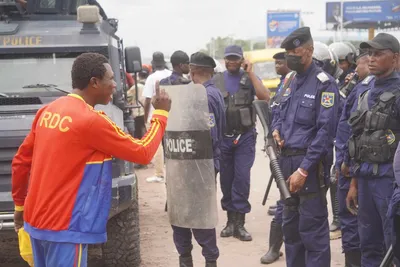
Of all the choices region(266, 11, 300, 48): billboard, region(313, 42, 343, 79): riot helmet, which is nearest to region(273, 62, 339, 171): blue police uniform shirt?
region(313, 42, 343, 79): riot helmet

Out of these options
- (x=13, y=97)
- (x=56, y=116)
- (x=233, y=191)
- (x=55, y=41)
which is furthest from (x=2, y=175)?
(x=233, y=191)

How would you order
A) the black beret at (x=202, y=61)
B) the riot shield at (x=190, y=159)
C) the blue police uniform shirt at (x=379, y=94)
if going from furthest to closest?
the black beret at (x=202, y=61)
the riot shield at (x=190, y=159)
the blue police uniform shirt at (x=379, y=94)

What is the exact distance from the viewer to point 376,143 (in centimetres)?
426

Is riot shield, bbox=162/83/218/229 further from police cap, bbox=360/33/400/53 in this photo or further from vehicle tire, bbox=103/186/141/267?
police cap, bbox=360/33/400/53

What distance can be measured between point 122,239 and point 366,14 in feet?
196

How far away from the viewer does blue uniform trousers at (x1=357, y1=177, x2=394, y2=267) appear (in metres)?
4.24

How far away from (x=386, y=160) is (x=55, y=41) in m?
3.38

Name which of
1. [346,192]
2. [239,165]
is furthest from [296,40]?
[239,165]

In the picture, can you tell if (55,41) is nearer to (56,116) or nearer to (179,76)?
(179,76)

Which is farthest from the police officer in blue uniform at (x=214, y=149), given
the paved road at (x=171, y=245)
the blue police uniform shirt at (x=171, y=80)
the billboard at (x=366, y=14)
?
the billboard at (x=366, y=14)

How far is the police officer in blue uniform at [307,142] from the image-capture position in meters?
4.50

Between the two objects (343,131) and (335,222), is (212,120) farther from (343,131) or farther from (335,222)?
(335,222)

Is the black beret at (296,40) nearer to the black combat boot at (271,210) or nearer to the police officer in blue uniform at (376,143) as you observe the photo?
the police officer in blue uniform at (376,143)

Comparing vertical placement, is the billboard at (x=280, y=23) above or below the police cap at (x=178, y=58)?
below
